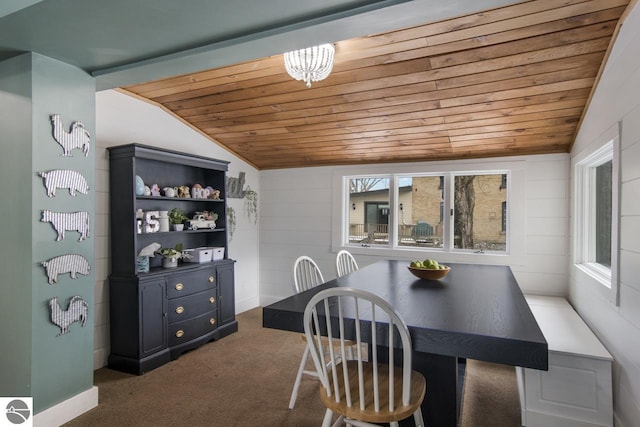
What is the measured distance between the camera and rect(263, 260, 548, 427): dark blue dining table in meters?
1.29

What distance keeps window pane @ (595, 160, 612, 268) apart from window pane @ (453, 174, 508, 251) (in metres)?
0.99

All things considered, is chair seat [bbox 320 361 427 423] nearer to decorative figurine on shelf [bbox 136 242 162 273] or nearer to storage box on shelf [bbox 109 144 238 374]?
storage box on shelf [bbox 109 144 238 374]

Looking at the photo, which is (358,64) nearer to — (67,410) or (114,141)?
(114,141)

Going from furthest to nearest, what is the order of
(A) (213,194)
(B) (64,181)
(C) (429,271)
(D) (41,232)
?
(A) (213,194) → (C) (429,271) → (B) (64,181) → (D) (41,232)

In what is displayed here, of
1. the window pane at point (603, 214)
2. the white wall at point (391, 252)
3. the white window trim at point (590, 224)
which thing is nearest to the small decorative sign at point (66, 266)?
the white wall at point (391, 252)

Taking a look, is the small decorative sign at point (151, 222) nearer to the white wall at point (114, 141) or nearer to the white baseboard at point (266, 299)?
the white wall at point (114, 141)

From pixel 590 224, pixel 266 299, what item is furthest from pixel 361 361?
pixel 266 299

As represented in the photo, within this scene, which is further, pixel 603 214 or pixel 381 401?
pixel 603 214

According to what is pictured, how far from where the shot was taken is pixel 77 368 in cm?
226

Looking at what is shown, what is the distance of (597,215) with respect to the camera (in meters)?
2.76

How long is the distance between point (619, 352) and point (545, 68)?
1773mm

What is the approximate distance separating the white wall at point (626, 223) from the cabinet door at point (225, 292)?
312 centimetres

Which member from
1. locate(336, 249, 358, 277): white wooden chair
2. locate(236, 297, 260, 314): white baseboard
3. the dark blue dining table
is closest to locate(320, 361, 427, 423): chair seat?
the dark blue dining table

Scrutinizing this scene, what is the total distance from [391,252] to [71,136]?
3219 millimetres
